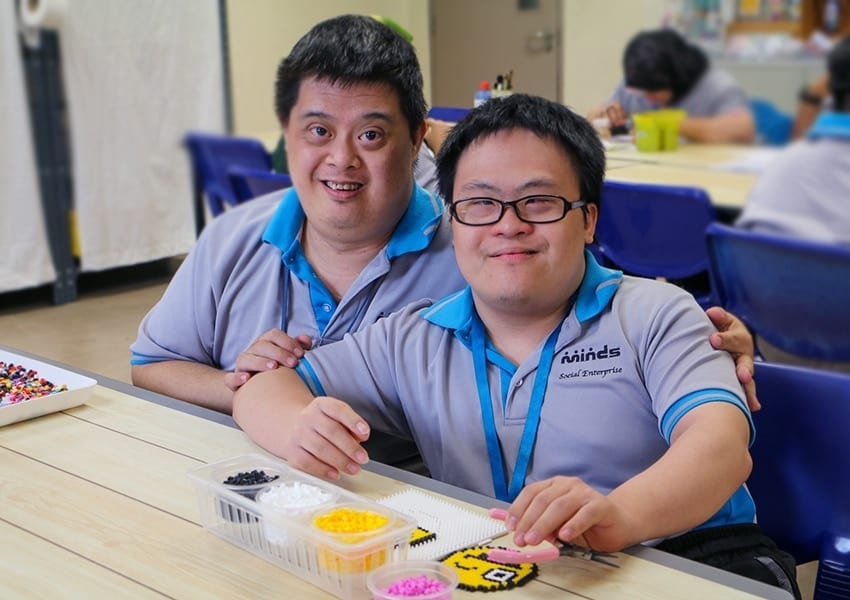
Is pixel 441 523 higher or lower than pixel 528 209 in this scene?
lower

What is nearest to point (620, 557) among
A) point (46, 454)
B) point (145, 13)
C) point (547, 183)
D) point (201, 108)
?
point (547, 183)

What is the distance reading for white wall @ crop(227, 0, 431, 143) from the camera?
6.40 feet

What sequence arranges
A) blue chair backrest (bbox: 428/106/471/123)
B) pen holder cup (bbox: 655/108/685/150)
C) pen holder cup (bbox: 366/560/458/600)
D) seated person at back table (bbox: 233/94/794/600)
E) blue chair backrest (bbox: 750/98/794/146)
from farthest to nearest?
pen holder cup (bbox: 655/108/685/150) → blue chair backrest (bbox: 750/98/794/146) → blue chair backrest (bbox: 428/106/471/123) → seated person at back table (bbox: 233/94/794/600) → pen holder cup (bbox: 366/560/458/600)

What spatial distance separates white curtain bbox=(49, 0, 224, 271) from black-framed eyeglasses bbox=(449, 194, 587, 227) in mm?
2575

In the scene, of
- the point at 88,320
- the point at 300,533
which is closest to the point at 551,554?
the point at 300,533

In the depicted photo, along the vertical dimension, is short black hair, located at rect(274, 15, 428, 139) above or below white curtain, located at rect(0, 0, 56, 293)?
above

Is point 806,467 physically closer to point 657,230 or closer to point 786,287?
point 786,287

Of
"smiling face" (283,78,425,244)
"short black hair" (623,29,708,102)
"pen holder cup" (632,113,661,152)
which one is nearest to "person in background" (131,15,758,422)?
"smiling face" (283,78,425,244)

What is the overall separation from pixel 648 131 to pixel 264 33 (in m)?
1.29

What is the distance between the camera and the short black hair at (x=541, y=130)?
3.99 feet

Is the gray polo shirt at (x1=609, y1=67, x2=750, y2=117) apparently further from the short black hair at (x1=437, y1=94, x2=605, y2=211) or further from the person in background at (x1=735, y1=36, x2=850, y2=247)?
the short black hair at (x1=437, y1=94, x2=605, y2=211)

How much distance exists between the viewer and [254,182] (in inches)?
112

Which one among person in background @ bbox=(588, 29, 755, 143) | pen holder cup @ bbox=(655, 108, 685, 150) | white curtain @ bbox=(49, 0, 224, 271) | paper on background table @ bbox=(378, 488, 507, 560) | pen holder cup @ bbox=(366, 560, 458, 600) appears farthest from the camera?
white curtain @ bbox=(49, 0, 224, 271)

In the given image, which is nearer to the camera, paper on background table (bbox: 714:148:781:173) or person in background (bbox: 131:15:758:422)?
person in background (bbox: 131:15:758:422)
